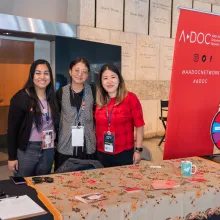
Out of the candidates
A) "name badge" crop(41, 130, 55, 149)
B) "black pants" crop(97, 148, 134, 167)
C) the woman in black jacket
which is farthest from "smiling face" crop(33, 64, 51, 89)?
"black pants" crop(97, 148, 134, 167)

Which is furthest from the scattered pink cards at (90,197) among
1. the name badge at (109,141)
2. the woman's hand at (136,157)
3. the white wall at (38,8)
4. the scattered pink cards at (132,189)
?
the white wall at (38,8)

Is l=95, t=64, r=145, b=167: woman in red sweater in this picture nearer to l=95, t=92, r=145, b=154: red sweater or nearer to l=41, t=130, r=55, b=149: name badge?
l=95, t=92, r=145, b=154: red sweater

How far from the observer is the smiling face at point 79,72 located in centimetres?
237

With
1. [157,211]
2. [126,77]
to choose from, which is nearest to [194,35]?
[157,211]

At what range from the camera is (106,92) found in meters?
2.42

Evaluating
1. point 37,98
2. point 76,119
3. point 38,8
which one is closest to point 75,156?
point 76,119

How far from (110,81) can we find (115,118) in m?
0.28

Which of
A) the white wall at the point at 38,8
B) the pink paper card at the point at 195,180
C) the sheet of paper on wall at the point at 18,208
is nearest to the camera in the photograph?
the sheet of paper on wall at the point at 18,208

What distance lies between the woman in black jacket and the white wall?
2.57m

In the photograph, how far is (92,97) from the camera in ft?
8.08

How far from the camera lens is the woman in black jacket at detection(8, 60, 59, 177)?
2176 millimetres

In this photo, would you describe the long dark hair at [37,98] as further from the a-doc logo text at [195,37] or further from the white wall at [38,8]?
the white wall at [38,8]

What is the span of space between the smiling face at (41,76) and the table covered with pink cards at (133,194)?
706 millimetres

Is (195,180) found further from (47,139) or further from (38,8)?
(38,8)
